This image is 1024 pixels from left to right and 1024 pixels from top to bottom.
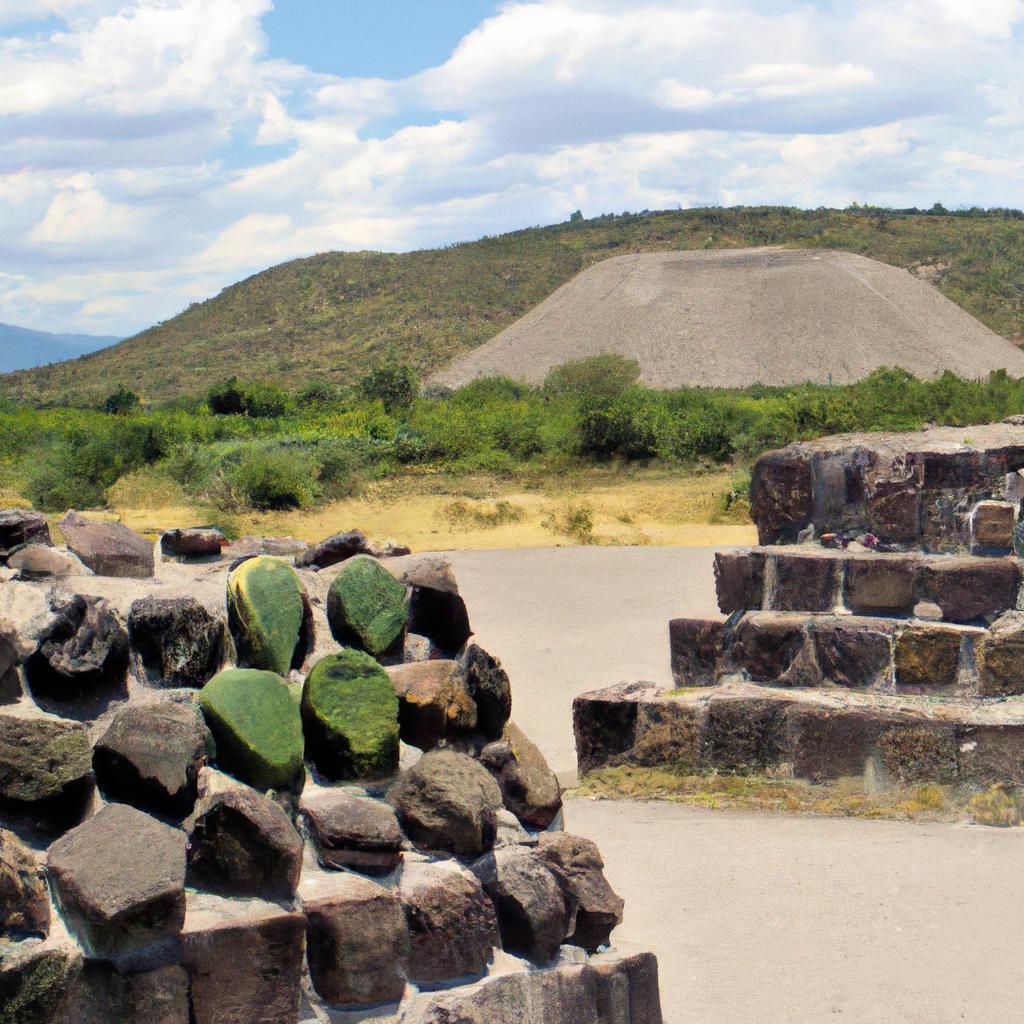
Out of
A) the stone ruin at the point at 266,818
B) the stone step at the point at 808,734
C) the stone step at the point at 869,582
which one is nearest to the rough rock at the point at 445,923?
the stone ruin at the point at 266,818

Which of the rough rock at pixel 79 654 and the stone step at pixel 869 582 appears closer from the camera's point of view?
the rough rock at pixel 79 654

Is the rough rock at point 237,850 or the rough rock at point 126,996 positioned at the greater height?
the rough rock at point 237,850

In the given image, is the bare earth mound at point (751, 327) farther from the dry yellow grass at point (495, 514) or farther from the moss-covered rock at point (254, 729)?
the moss-covered rock at point (254, 729)

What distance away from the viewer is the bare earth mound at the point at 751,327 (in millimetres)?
47719

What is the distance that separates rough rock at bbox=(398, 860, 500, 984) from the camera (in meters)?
2.26

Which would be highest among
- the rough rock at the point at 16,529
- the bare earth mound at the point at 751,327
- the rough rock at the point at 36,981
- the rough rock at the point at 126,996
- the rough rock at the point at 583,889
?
the bare earth mound at the point at 751,327

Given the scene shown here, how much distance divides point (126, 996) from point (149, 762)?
1.30 ft

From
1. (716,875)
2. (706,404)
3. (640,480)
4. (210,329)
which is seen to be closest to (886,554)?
(716,875)

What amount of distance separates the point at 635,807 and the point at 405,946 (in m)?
2.30

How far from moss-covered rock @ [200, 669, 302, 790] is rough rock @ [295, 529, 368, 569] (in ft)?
3.42

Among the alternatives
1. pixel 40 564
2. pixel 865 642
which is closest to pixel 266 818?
pixel 40 564

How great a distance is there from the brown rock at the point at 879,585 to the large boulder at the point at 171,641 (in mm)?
2986

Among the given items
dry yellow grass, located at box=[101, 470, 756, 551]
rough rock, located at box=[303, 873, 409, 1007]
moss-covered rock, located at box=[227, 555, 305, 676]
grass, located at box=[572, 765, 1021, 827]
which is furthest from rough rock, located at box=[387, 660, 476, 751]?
dry yellow grass, located at box=[101, 470, 756, 551]

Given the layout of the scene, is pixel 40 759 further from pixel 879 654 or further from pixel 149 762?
pixel 879 654
